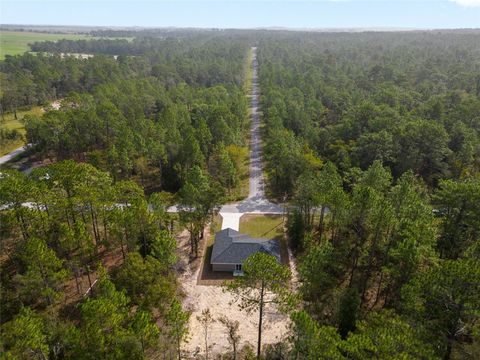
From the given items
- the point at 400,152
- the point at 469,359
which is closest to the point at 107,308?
the point at 469,359

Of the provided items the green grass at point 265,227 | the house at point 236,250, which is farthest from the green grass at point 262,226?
the house at point 236,250

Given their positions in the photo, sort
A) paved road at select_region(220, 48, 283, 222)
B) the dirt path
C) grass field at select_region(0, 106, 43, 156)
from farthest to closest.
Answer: grass field at select_region(0, 106, 43, 156), paved road at select_region(220, 48, 283, 222), the dirt path

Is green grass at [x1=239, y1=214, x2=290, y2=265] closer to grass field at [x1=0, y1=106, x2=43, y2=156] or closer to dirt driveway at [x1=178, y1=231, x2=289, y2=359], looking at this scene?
dirt driveway at [x1=178, y1=231, x2=289, y2=359]

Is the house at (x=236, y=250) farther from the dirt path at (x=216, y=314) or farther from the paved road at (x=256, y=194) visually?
the paved road at (x=256, y=194)

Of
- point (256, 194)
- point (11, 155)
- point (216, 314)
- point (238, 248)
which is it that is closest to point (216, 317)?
point (216, 314)

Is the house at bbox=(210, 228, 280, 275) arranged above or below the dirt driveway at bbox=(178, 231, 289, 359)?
above

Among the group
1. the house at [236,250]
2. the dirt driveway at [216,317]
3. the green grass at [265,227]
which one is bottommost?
the dirt driveway at [216,317]

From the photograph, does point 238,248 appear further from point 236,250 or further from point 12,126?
point 12,126

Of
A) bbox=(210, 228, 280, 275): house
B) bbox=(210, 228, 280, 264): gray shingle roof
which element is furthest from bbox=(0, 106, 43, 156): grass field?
bbox=(210, 228, 280, 275): house

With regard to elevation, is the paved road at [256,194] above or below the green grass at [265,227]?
above
